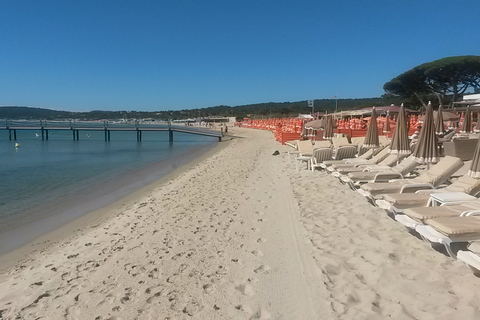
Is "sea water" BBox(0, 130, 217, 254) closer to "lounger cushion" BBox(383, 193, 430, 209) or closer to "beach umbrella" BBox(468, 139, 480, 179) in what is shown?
"lounger cushion" BBox(383, 193, 430, 209)

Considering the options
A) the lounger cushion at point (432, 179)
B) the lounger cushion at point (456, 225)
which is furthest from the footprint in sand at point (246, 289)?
the lounger cushion at point (432, 179)

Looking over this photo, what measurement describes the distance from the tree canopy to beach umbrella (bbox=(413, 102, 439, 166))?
24598 mm

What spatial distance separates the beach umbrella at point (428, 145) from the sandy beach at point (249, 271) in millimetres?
1433

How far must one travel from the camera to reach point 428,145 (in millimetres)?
5852

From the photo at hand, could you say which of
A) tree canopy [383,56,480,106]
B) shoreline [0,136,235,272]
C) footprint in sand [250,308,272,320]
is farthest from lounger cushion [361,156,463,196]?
tree canopy [383,56,480,106]

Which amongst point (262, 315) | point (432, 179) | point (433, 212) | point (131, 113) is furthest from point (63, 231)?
point (131, 113)

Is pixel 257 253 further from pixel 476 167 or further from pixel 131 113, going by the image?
pixel 131 113

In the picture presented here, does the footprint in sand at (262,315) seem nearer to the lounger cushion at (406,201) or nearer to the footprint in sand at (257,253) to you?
the footprint in sand at (257,253)

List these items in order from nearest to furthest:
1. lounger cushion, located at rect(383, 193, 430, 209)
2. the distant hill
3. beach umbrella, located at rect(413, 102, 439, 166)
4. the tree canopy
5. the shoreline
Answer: lounger cushion, located at rect(383, 193, 430, 209), the shoreline, beach umbrella, located at rect(413, 102, 439, 166), the tree canopy, the distant hill

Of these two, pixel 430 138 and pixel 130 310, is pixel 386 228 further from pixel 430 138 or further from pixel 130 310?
pixel 130 310

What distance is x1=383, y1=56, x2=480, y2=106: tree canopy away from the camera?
29406 mm

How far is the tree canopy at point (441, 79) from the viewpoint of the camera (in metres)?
29.4

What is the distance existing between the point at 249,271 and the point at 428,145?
4215mm

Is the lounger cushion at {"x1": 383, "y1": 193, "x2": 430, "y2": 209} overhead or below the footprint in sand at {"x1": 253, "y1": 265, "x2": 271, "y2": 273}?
overhead
